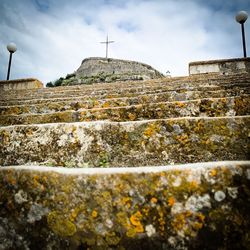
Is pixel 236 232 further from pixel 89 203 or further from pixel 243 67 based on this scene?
pixel 243 67

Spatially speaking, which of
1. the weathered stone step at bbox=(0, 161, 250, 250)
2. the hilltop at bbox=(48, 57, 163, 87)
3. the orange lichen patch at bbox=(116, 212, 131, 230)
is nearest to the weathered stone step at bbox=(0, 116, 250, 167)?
the weathered stone step at bbox=(0, 161, 250, 250)

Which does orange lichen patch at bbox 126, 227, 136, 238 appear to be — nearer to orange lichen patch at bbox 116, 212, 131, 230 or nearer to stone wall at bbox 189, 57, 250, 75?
orange lichen patch at bbox 116, 212, 131, 230

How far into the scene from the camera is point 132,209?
1042 millimetres

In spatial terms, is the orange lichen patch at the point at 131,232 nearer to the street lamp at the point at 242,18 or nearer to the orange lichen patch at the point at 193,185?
the orange lichen patch at the point at 193,185

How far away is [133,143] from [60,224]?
2.53 feet

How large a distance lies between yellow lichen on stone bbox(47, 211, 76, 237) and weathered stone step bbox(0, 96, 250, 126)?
1407 millimetres

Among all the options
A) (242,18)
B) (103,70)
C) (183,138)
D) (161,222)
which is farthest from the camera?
(103,70)

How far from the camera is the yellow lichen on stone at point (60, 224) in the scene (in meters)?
1.04

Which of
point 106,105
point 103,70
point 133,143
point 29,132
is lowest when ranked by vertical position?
point 133,143

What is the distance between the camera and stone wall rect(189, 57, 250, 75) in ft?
24.0

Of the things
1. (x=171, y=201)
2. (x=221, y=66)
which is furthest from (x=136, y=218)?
(x=221, y=66)

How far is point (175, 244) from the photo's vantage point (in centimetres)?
96

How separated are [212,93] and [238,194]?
7.59ft

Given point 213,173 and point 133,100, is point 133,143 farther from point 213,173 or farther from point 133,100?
point 133,100
